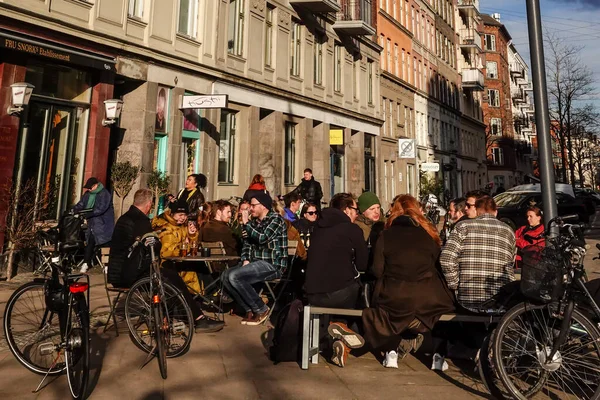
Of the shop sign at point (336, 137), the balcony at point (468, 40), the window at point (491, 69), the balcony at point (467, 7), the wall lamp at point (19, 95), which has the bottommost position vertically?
the wall lamp at point (19, 95)

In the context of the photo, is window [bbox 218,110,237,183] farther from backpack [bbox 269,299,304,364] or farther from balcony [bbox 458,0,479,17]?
balcony [bbox 458,0,479,17]

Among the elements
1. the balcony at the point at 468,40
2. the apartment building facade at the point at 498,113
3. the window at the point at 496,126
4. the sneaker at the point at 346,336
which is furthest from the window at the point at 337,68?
the window at the point at 496,126

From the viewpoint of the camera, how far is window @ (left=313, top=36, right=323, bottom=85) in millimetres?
23406

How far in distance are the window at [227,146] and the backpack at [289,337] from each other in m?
13.0

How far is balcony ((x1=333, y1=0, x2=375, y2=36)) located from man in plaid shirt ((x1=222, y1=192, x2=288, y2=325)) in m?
19.6

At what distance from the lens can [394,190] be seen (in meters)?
32.5

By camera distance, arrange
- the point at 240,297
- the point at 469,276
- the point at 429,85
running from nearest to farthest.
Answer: the point at 469,276
the point at 240,297
the point at 429,85

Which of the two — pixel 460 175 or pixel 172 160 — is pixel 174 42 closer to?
pixel 172 160

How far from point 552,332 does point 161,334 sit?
10.8 ft

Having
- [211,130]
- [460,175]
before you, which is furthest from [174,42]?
[460,175]

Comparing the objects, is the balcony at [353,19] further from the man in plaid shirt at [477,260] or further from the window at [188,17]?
the man in plaid shirt at [477,260]

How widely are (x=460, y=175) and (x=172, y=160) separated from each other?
3733 centimetres

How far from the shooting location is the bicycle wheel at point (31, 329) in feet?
15.6

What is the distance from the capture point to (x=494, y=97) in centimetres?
6431
